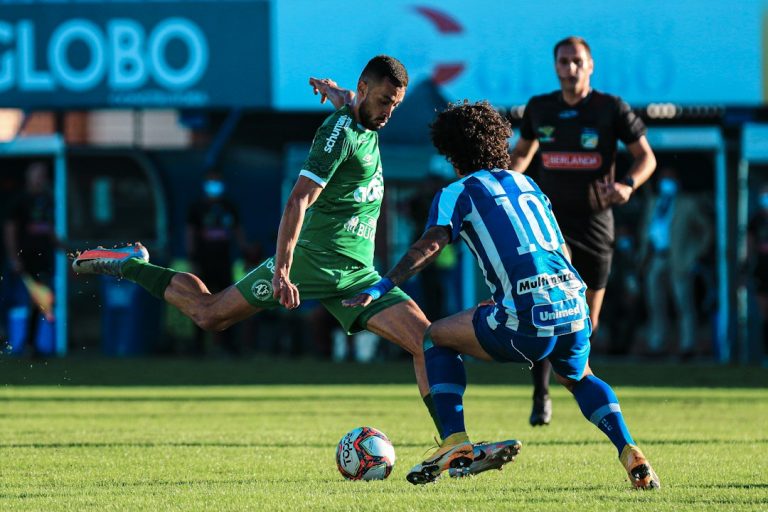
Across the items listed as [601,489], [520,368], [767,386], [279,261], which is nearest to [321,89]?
[279,261]

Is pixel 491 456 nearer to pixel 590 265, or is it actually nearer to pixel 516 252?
pixel 516 252

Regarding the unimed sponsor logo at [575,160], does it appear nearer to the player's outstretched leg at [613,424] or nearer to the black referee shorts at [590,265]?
the black referee shorts at [590,265]

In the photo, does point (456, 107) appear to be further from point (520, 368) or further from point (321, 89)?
point (520, 368)

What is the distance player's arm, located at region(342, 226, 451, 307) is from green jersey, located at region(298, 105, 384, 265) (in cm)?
114

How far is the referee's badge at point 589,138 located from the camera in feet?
31.9

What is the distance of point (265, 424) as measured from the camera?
10.3 metres

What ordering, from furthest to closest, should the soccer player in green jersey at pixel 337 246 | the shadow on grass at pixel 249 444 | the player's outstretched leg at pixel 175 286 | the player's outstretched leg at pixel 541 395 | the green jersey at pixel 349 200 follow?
the player's outstretched leg at pixel 541 395 → the shadow on grass at pixel 249 444 → the player's outstretched leg at pixel 175 286 → the green jersey at pixel 349 200 → the soccer player in green jersey at pixel 337 246

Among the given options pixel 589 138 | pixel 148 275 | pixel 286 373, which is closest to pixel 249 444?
pixel 148 275

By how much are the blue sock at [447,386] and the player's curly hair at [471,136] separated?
889mm

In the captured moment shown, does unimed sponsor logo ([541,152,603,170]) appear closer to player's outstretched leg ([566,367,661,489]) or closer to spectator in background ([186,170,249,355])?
player's outstretched leg ([566,367,661,489])

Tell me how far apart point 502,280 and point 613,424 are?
0.83 metres

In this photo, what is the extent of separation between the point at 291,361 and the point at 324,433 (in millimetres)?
8536

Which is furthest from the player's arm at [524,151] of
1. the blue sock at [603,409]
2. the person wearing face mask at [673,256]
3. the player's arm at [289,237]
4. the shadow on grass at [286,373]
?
the person wearing face mask at [673,256]

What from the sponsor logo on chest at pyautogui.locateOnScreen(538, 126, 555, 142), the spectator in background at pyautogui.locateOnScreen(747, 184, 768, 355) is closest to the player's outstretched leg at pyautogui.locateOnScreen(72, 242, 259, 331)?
the sponsor logo on chest at pyautogui.locateOnScreen(538, 126, 555, 142)
